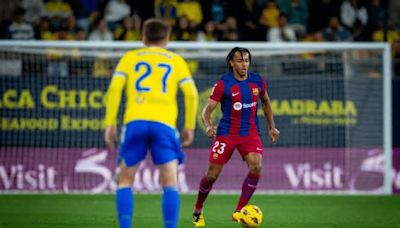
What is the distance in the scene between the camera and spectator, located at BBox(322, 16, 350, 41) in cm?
1945

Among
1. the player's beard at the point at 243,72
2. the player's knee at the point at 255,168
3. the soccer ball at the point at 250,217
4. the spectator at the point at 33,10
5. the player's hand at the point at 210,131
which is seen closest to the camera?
the soccer ball at the point at 250,217

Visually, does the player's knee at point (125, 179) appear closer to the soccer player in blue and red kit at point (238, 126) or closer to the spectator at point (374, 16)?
the soccer player in blue and red kit at point (238, 126)

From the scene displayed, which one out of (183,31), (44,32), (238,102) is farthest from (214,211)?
(44,32)

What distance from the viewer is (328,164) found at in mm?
17297

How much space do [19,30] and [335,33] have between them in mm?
6669

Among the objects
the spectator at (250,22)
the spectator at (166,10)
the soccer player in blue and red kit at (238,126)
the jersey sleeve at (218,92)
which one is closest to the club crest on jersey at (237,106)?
the soccer player in blue and red kit at (238,126)

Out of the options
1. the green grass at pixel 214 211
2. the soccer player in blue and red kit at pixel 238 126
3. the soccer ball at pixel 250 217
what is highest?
the soccer player in blue and red kit at pixel 238 126

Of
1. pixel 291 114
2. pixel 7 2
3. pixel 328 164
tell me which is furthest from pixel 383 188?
pixel 7 2

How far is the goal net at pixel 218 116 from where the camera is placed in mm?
16578

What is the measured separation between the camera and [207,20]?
64.6 ft

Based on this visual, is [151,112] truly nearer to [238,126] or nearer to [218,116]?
[238,126]

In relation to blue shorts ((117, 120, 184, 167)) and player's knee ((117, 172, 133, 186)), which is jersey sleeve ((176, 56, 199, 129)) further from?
player's knee ((117, 172, 133, 186))

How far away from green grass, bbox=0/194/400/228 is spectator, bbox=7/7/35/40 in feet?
12.9

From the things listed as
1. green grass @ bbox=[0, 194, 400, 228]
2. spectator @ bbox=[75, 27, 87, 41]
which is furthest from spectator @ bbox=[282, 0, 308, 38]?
green grass @ bbox=[0, 194, 400, 228]
